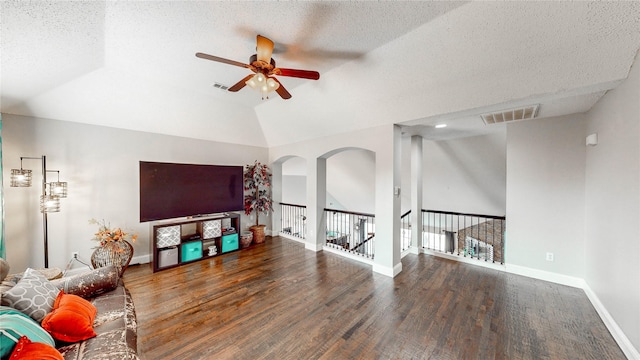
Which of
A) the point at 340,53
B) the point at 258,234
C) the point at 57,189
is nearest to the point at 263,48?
the point at 340,53

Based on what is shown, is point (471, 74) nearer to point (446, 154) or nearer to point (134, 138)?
point (446, 154)

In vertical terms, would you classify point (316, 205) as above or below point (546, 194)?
below

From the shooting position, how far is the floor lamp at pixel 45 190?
290 centimetres

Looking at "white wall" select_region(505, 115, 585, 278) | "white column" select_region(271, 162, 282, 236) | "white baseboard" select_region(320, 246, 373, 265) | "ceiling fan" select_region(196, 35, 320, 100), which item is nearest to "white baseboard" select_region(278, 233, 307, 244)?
"white column" select_region(271, 162, 282, 236)

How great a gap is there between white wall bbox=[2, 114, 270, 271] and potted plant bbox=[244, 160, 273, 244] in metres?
1.60

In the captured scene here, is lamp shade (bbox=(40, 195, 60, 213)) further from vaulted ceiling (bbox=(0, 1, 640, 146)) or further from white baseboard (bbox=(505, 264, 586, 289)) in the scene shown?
white baseboard (bbox=(505, 264, 586, 289))

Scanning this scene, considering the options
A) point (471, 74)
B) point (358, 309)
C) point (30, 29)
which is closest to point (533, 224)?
point (471, 74)

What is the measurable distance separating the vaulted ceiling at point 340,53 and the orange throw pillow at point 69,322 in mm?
2311

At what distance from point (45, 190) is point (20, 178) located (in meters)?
0.33

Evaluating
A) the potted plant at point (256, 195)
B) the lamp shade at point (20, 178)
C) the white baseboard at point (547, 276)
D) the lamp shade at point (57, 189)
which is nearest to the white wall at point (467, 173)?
the white baseboard at point (547, 276)

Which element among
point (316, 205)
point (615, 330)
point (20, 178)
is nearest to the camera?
point (615, 330)

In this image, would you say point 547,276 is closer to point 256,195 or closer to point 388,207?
point 388,207

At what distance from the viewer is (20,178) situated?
9.51ft

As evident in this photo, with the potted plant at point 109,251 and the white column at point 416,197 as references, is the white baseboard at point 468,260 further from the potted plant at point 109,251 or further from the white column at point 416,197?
the potted plant at point 109,251
